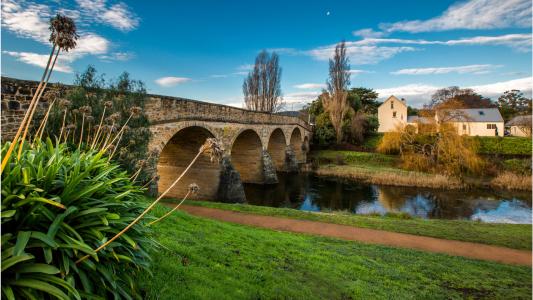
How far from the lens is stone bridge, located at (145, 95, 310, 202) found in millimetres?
12086

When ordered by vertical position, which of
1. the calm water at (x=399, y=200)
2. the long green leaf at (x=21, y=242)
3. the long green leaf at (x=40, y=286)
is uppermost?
the long green leaf at (x=21, y=242)

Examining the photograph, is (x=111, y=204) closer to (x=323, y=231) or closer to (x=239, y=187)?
(x=323, y=231)

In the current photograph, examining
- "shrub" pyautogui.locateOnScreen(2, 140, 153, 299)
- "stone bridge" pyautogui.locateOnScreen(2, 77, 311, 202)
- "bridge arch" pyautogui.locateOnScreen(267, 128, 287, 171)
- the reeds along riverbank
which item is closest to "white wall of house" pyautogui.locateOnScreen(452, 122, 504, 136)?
the reeds along riverbank

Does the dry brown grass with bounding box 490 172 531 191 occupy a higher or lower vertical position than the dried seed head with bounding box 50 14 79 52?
lower

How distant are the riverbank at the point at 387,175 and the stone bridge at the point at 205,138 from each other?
6.78 metres

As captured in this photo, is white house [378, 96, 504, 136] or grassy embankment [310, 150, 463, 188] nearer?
grassy embankment [310, 150, 463, 188]

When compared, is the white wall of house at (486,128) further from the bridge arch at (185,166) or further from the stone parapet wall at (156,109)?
the bridge arch at (185,166)

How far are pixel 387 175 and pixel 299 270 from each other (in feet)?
67.8

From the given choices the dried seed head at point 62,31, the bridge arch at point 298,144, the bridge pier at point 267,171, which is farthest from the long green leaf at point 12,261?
the bridge arch at point 298,144

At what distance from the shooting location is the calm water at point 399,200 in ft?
52.3

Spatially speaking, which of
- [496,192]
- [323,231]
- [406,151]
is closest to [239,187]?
Result: [323,231]

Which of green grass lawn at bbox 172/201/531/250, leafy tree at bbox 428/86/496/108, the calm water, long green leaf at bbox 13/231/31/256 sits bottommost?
the calm water

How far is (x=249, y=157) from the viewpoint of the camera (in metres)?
24.4

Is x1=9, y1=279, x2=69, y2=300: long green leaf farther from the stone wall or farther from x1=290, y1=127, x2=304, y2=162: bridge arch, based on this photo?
x1=290, y1=127, x2=304, y2=162: bridge arch
